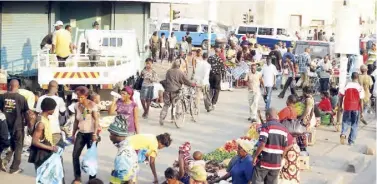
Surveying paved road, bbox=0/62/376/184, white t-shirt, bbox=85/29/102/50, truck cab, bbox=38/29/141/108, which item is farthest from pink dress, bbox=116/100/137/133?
white t-shirt, bbox=85/29/102/50

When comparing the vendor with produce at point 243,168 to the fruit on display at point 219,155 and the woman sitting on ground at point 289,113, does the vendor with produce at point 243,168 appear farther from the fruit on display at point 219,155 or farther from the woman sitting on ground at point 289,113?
the fruit on display at point 219,155

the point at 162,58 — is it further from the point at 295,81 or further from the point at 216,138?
the point at 216,138

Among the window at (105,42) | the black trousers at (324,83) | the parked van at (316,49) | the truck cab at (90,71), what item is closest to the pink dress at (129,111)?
the truck cab at (90,71)

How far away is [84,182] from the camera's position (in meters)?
11.1

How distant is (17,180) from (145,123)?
19.1 feet

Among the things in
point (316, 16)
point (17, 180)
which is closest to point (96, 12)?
point (17, 180)

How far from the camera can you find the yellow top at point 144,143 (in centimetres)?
948

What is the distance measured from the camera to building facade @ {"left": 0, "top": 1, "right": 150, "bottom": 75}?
67.0ft

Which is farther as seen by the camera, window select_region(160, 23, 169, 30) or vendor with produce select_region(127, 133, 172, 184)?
window select_region(160, 23, 169, 30)

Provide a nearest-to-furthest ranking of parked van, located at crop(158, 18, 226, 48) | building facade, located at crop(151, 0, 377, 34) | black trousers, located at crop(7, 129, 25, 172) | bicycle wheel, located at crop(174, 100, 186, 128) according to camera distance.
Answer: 1. black trousers, located at crop(7, 129, 25, 172)
2. bicycle wheel, located at crop(174, 100, 186, 128)
3. parked van, located at crop(158, 18, 226, 48)
4. building facade, located at crop(151, 0, 377, 34)

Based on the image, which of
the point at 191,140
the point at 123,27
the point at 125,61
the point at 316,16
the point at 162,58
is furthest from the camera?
the point at 316,16

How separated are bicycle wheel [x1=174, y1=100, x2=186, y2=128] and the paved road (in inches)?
6.7

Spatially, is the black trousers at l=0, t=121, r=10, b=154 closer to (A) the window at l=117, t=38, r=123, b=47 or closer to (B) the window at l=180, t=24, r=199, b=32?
(A) the window at l=117, t=38, r=123, b=47

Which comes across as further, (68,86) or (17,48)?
(17,48)
